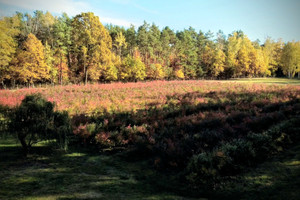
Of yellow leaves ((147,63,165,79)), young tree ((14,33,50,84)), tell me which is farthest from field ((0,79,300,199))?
yellow leaves ((147,63,165,79))

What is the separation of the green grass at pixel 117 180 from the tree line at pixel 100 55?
28.2 metres

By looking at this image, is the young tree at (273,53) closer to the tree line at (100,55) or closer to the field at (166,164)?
the tree line at (100,55)

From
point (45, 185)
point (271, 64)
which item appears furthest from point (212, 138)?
point (271, 64)

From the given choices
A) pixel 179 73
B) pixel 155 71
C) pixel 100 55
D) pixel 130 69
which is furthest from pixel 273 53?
pixel 100 55

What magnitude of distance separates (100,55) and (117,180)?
100 ft

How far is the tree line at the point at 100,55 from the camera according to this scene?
111 feet

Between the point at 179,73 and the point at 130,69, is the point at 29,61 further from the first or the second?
the point at 179,73

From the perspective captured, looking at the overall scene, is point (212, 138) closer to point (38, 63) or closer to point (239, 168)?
point (239, 168)

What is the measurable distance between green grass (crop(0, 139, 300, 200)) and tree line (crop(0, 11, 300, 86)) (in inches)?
1111

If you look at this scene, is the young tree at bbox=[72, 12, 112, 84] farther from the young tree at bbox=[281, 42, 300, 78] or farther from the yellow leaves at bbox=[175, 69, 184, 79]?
the young tree at bbox=[281, 42, 300, 78]

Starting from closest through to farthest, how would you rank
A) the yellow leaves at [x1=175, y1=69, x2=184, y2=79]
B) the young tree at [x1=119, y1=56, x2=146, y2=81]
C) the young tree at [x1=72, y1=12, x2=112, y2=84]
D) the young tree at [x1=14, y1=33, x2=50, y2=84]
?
1. the young tree at [x1=72, y1=12, x2=112, y2=84]
2. the young tree at [x1=14, y1=33, x2=50, y2=84]
3. the young tree at [x1=119, y1=56, x2=146, y2=81]
4. the yellow leaves at [x1=175, y1=69, x2=184, y2=79]

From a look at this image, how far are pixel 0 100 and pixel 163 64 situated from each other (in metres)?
53.1

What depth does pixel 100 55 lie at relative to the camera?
3416 centimetres

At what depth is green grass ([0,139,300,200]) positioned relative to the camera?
208 inches
